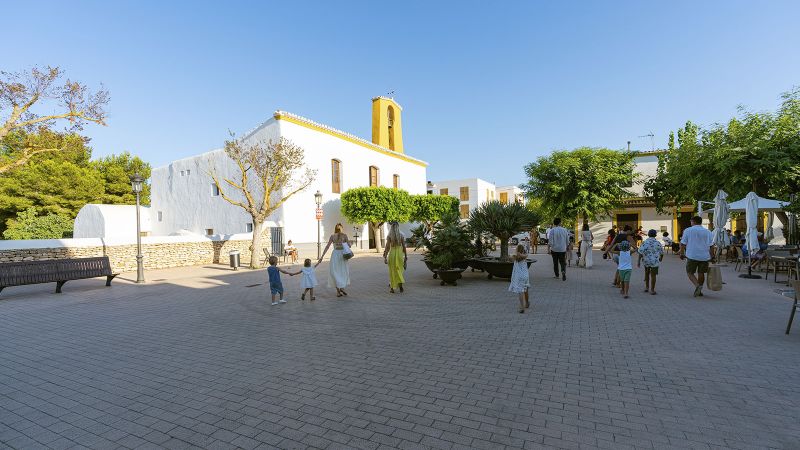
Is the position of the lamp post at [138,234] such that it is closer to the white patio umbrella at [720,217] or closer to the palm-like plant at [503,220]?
the palm-like plant at [503,220]

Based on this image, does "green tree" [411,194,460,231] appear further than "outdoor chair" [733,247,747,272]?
Yes

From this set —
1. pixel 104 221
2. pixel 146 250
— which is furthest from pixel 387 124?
pixel 146 250

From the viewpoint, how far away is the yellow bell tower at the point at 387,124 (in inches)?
1454

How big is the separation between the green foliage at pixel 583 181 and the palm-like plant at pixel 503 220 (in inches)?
559

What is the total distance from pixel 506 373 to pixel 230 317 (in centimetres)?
541

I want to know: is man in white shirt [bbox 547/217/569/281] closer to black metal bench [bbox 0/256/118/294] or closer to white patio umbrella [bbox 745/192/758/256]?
white patio umbrella [bbox 745/192/758/256]

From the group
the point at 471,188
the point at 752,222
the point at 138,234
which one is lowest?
the point at 138,234

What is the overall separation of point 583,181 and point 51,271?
25525 millimetres

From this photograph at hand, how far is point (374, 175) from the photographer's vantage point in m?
32.8

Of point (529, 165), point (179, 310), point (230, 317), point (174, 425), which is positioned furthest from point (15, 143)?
point (529, 165)

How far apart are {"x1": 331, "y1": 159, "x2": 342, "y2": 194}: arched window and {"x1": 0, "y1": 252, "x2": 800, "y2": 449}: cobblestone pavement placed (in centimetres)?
2033

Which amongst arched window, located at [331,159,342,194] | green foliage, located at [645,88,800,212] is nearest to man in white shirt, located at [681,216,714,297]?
green foliage, located at [645,88,800,212]

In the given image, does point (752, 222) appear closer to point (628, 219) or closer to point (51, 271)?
point (628, 219)

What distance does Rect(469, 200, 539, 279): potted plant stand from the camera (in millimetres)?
11172
